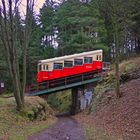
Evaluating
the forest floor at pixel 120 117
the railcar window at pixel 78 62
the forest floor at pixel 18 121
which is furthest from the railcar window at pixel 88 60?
the forest floor at pixel 18 121

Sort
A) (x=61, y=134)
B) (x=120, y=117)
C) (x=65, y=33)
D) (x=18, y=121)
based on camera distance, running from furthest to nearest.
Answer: (x=65, y=33), (x=18, y=121), (x=120, y=117), (x=61, y=134)

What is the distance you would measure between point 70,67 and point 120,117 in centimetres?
2146

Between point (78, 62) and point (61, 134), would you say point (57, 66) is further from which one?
point (61, 134)

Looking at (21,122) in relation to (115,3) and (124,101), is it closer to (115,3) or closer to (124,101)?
(124,101)

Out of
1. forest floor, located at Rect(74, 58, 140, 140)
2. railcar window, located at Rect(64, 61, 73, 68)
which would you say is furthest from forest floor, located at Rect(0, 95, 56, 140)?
railcar window, located at Rect(64, 61, 73, 68)

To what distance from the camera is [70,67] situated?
39.8 m

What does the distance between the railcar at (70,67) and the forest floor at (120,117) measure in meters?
9.57

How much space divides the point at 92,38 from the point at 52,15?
1840 centimetres

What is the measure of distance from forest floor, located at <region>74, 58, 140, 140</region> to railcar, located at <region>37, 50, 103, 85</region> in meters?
9.57

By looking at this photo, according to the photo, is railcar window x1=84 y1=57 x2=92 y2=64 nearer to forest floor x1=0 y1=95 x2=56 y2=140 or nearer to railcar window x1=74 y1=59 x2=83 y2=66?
railcar window x1=74 y1=59 x2=83 y2=66

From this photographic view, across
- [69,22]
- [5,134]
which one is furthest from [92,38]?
[5,134]

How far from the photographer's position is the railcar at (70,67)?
39.6 m

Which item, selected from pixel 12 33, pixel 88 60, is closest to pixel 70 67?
pixel 88 60

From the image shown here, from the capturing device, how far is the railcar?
39.6 m
